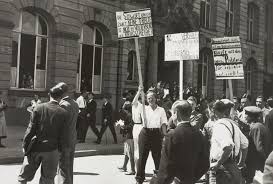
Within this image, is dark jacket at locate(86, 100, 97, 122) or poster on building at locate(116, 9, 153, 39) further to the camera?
dark jacket at locate(86, 100, 97, 122)

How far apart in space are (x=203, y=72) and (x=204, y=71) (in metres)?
0.17

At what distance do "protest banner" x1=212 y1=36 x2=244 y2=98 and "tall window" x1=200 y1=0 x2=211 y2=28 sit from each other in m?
21.1

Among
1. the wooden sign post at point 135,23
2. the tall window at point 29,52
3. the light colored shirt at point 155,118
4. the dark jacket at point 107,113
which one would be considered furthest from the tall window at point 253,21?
the light colored shirt at point 155,118

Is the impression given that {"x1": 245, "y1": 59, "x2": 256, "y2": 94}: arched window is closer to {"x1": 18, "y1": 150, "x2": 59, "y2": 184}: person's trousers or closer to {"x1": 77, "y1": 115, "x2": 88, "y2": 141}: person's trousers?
{"x1": 77, "y1": 115, "x2": 88, "y2": 141}: person's trousers

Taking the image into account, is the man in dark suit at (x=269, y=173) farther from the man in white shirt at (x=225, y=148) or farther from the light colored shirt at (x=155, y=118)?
the light colored shirt at (x=155, y=118)

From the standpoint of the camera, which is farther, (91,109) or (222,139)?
(91,109)

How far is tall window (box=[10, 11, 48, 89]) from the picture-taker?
1995 cm

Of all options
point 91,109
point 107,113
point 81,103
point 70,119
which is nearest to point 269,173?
point 70,119

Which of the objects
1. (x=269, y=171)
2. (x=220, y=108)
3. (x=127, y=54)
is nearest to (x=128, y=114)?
(x=220, y=108)

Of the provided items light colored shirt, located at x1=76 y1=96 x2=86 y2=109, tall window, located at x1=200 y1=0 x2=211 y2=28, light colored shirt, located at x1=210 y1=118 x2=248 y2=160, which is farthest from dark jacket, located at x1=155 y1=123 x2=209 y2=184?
tall window, located at x1=200 y1=0 x2=211 y2=28

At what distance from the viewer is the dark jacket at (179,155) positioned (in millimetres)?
5449

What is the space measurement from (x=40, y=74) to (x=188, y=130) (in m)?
16.3

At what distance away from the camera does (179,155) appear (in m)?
5.45

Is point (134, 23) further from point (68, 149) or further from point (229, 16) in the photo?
point (229, 16)
